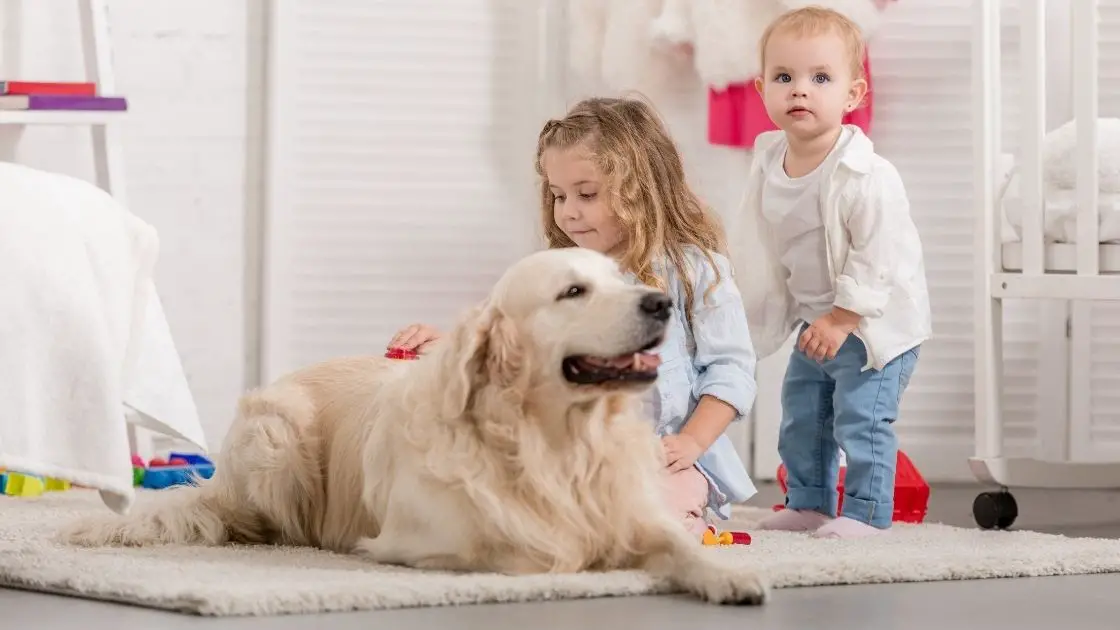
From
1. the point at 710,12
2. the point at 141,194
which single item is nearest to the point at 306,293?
the point at 141,194

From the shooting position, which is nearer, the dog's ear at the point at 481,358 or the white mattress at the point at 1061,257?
the dog's ear at the point at 481,358

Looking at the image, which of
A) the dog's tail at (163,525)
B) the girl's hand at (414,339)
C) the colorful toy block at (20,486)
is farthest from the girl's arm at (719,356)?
the colorful toy block at (20,486)

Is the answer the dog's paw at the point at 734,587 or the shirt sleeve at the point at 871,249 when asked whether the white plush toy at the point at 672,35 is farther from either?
the dog's paw at the point at 734,587

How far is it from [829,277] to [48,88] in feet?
5.41

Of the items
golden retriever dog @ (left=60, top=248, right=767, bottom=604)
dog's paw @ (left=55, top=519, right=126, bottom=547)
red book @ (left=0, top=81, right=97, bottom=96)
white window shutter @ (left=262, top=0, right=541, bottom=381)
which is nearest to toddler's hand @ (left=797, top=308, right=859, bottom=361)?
golden retriever dog @ (left=60, top=248, right=767, bottom=604)

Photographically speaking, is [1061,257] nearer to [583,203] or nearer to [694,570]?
[583,203]

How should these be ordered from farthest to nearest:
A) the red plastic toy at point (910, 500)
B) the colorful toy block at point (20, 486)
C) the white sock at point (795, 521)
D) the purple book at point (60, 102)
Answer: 1. the purple book at point (60, 102)
2. the colorful toy block at point (20, 486)
3. the red plastic toy at point (910, 500)
4. the white sock at point (795, 521)

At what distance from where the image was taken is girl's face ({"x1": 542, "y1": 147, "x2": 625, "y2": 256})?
228cm

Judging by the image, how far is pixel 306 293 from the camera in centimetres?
363

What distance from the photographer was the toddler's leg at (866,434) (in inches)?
93.5

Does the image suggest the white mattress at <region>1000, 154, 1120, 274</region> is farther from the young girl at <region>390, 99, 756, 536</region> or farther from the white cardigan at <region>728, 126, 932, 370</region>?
the young girl at <region>390, 99, 756, 536</region>

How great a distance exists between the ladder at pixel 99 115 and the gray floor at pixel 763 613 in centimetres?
161

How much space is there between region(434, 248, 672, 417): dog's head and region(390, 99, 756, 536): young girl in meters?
0.47

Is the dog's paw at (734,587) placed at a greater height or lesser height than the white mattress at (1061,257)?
lesser
